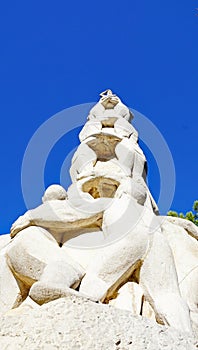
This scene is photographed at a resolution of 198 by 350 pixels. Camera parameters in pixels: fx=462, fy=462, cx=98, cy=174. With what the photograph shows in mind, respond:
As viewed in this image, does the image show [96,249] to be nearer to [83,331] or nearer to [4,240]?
[4,240]

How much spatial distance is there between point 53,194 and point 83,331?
1.90 metres

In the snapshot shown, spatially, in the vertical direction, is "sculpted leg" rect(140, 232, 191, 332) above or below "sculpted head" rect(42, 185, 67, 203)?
below

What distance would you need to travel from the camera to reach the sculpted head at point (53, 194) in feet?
13.5

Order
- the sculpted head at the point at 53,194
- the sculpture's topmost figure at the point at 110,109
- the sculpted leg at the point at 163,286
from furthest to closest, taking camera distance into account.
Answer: the sculpture's topmost figure at the point at 110,109 < the sculpted head at the point at 53,194 < the sculpted leg at the point at 163,286

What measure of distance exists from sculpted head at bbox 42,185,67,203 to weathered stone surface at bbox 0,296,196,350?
163cm

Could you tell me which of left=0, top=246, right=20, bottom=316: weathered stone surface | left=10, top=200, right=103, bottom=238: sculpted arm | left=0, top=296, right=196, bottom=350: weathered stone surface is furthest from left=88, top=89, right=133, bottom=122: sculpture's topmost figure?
left=0, top=296, right=196, bottom=350: weathered stone surface

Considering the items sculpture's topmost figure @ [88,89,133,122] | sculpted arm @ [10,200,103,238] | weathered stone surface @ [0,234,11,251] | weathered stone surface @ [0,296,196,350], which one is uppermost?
sculpture's topmost figure @ [88,89,133,122]

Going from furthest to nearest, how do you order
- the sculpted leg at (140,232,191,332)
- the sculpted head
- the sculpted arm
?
1. the sculpted head
2. the sculpted arm
3. the sculpted leg at (140,232,191,332)

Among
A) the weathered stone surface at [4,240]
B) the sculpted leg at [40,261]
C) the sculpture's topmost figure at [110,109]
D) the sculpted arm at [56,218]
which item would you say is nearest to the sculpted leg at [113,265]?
the sculpted leg at [40,261]

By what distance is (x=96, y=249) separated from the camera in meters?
3.85

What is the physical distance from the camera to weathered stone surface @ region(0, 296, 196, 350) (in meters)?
2.31

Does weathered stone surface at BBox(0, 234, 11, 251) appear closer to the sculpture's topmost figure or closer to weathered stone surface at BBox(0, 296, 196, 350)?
weathered stone surface at BBox(0, 296, 196, 350)

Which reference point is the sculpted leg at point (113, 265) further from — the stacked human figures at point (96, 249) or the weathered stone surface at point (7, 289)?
the weathered stone surface at point (7, 289)

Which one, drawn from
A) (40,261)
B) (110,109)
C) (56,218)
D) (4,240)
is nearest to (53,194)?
(56,218)
